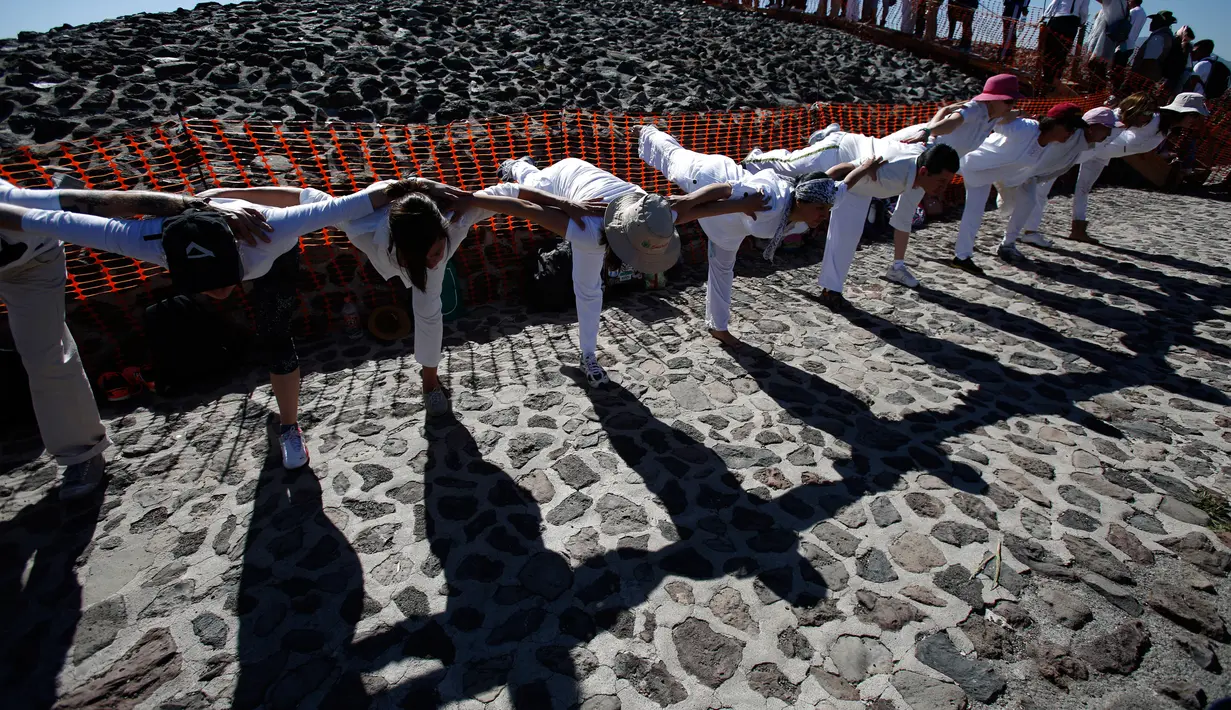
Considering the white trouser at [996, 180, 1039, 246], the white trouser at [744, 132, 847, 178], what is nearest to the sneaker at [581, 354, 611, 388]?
the white trouser at [744, 132, 847, 178]

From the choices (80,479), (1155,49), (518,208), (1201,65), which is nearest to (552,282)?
(518,208)

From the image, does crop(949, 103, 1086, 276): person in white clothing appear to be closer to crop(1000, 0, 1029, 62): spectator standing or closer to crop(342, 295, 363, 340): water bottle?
crop(342, 295, 363, 340): water bottle

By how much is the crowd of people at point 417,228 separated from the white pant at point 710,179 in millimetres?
18

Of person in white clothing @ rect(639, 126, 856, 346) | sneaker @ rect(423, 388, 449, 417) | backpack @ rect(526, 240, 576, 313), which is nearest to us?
sneaker @ rect(423, 388, 449, 417)

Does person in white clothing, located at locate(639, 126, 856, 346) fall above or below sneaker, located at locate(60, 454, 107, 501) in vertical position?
above

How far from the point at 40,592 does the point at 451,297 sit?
356cm

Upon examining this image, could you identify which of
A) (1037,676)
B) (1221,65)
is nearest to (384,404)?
(1037,676)

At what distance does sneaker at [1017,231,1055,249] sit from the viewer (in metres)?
8.04

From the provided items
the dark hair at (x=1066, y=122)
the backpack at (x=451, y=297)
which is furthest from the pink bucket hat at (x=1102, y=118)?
the backpack at (x=451, y=297)

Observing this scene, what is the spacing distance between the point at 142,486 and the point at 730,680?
A: 360 cm

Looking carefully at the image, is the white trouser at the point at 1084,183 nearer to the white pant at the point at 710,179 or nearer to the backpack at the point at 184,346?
the white pant at the point at 710,179

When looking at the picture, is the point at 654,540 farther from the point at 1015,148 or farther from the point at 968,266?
the point at 1015,148

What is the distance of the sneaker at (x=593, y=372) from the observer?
4574mm

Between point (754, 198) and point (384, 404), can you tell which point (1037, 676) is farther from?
point (384, 404)
